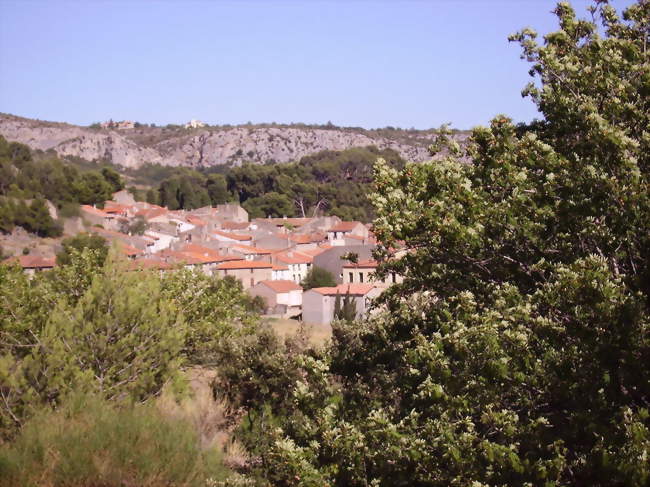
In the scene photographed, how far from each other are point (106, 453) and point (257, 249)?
6658 centimetres

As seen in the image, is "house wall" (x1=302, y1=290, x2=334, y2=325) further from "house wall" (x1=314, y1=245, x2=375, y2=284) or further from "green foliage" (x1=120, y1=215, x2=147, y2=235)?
"green foliage" (x1=120, y1=215, x2=147, y2=235)

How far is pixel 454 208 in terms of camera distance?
28.3ft

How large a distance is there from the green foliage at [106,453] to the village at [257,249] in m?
35.5

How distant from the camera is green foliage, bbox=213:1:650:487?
280 inches

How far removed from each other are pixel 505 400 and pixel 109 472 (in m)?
5.50

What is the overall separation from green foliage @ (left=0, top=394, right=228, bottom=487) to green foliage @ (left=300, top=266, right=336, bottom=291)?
166 feet

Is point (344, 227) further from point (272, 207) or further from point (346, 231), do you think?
point (272, 207)

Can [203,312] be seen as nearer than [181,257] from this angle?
Yes

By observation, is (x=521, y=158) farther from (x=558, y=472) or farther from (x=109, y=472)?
(x=109, y=472)

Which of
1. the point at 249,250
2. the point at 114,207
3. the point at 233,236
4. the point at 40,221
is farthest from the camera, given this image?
the point at 114,207

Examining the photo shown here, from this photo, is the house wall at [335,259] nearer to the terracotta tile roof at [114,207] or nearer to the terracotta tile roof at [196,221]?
Answer: the terracotta tile roof at [196,221]

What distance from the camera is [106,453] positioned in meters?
10.6

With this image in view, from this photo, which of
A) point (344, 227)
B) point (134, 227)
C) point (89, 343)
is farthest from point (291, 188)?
point (89, 343)

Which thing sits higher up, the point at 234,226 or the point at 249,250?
the point at 234,226
